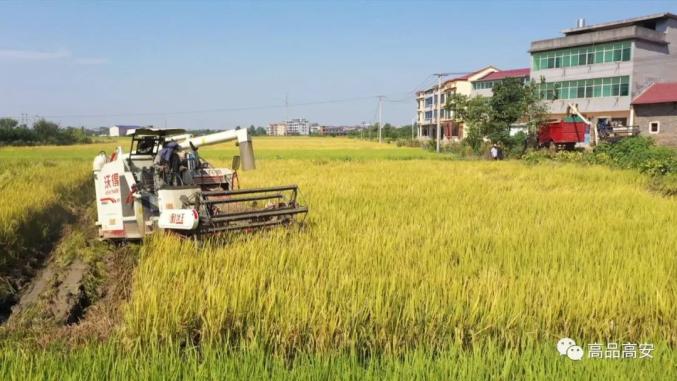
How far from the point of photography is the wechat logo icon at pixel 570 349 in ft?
10.4

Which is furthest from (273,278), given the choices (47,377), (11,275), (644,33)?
(644,33)

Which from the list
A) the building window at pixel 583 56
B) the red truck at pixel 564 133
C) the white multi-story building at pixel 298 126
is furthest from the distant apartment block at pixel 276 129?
the red truck at pixel 564 133

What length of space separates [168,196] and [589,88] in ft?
128

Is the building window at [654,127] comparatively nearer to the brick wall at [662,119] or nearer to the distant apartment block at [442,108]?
the brick wall at [662,119]

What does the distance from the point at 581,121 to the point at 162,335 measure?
1124 inches

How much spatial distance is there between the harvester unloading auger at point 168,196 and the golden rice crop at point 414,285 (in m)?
0.31

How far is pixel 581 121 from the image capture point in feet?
90.5

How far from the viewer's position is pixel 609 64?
121ft

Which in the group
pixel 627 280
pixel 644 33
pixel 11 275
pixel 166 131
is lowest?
pixel 11 275

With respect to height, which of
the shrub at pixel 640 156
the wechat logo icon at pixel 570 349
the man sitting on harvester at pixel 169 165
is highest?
the man sitting on harvester at pixel 169 165

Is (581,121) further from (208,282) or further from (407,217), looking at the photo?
(208,282)

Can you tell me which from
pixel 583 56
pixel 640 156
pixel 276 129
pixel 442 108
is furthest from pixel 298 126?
pixel 640 156

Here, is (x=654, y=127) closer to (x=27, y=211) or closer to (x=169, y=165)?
(x=169, y=165)

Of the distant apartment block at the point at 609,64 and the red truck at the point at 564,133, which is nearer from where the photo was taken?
the red truck at the point at 564,133
